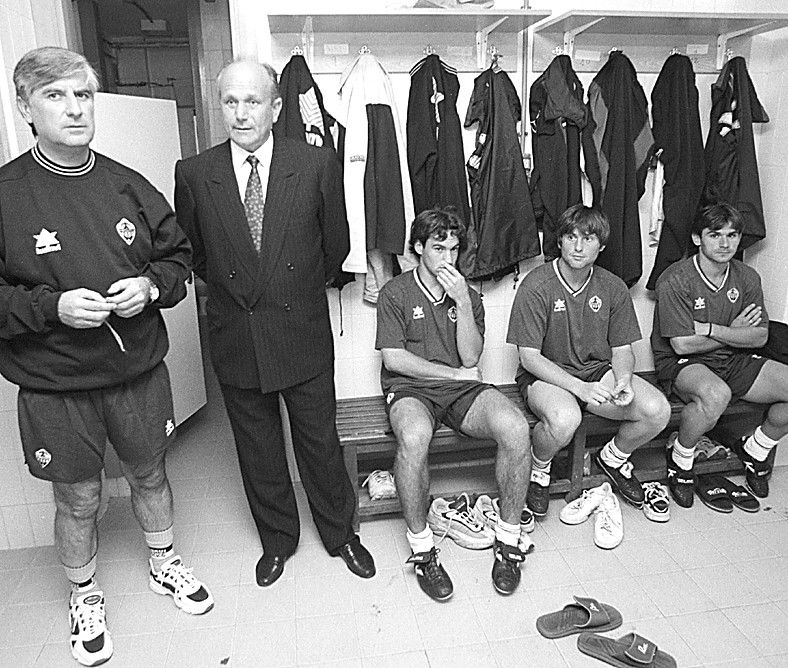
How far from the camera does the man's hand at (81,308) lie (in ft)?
5.53

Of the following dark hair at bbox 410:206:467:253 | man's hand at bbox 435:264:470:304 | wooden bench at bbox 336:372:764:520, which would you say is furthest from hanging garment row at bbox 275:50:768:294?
wooden bench at bbox 336:372:764:520

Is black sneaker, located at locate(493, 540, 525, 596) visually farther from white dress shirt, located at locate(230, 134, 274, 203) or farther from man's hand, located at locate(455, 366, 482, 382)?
white dress shirt, located at locate(230, 134, 274, 203)

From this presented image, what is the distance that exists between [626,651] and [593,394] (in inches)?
35.2

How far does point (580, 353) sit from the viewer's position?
2.67m

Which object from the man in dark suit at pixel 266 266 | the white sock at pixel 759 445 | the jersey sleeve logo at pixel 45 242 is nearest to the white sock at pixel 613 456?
the white sock at pixel 759 445

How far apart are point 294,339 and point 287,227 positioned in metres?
0.33

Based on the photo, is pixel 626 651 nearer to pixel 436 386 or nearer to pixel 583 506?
pixel 583 506

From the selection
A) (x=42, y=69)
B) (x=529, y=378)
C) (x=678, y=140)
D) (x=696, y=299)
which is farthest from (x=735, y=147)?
(x=42, y=69)

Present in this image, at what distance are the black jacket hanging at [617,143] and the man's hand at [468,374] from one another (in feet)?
2.54

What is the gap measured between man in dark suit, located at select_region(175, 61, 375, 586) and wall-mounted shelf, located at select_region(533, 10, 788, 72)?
1.20 meters

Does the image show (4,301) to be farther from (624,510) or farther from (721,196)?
(721,196)

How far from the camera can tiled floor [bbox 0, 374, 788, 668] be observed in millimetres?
1969

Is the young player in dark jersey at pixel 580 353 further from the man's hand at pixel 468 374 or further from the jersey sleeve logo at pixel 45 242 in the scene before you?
the jersey sleeve logo at pixel 45 242

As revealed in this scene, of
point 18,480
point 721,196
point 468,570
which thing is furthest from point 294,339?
point 721,196
